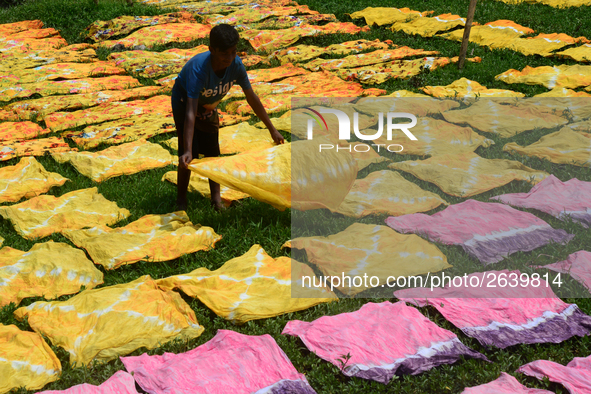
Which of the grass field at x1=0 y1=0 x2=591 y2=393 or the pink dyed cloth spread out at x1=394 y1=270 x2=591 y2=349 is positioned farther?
the pink dyed cloth spread out at x1=394 y1=270 x2=591 y2=349

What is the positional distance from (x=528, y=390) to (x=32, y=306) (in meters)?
2.18

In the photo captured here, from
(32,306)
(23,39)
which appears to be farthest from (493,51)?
(23,39)

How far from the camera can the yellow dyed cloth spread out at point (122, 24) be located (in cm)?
865

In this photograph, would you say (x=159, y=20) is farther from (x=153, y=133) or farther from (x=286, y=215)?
(x=286, y=215)

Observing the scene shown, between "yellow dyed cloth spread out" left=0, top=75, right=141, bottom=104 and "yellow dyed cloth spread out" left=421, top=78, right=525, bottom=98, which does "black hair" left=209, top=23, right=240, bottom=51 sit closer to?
"yellow dyed cloth spread out" left=421, top=78, right=525, bottom=98

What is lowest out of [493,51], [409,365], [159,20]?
[409,365]

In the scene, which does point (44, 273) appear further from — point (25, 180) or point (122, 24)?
point (122, 24)

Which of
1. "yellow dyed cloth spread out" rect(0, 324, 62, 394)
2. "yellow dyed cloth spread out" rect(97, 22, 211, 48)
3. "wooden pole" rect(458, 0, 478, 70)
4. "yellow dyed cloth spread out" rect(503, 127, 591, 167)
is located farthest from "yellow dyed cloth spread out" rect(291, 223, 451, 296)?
"yellow dyed cloth spread out" rect(97, 22, 211, 48)

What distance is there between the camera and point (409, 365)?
2.02 m

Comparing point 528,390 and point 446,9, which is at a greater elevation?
point 446,9

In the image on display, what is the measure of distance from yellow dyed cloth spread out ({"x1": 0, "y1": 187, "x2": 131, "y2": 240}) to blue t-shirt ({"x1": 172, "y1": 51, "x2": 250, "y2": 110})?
0.93m

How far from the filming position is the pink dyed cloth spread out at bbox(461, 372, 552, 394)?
1.86m

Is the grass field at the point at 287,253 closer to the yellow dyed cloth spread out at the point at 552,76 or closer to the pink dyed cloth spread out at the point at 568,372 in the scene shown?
the pink dyed cloth spread out at the point at 568,372

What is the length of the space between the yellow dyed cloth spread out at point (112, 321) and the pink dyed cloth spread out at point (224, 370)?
13 cm
